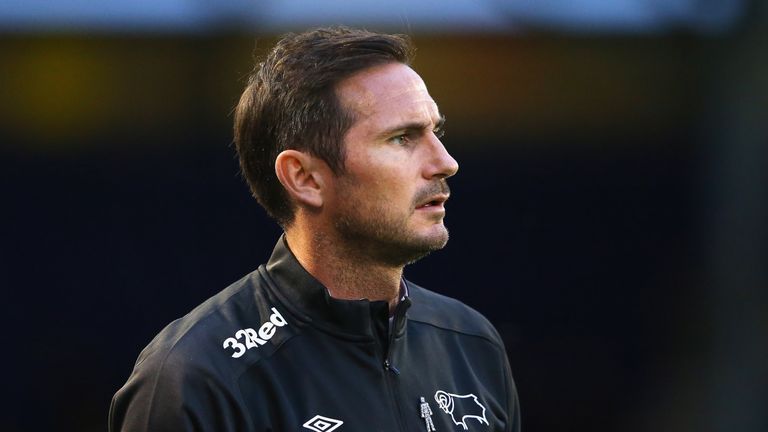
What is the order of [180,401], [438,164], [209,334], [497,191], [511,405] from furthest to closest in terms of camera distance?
[497,191], [511,405], [438,164], [209,334], [180,401]

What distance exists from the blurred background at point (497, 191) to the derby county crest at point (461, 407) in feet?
7.26

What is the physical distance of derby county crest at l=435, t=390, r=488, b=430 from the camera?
224cm

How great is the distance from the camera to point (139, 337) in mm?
4324

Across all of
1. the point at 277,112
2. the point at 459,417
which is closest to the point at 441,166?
the point at 277,112

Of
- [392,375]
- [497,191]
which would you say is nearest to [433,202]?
[392,375]

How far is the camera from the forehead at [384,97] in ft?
7.26

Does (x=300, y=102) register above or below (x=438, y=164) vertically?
above

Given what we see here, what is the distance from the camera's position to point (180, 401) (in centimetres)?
198

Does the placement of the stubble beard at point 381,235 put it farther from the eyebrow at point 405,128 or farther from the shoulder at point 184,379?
the shoulder at point 184,379

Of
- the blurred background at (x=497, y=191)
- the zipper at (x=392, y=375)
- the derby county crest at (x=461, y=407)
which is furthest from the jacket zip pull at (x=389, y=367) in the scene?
the blurred background at (x=497, y=191)

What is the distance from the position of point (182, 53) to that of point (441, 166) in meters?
2.41

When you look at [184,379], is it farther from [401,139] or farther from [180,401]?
[401,139]

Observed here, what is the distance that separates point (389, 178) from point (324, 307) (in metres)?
0.26

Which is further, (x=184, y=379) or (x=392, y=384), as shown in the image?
(x=392, y=384)
